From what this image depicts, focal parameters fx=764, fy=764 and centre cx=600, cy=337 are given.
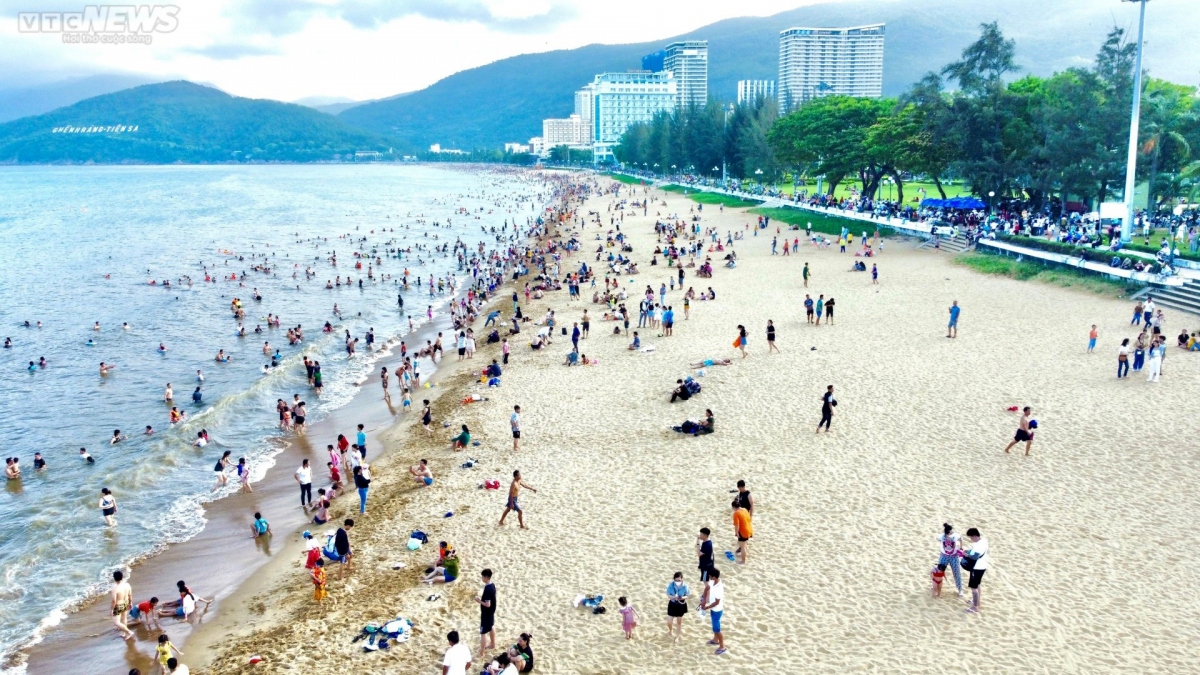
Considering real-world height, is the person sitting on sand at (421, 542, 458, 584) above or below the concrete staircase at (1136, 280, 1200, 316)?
below

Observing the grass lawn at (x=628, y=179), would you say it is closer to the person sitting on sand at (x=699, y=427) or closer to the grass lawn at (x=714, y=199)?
the grass lawn at (x=714, y=199)

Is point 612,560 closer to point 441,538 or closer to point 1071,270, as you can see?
point 441,538

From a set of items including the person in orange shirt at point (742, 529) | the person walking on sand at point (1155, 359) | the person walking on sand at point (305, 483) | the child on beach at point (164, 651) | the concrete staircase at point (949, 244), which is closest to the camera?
the child on beach at point (164, 651)

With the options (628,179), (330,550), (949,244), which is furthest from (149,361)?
(628,179)

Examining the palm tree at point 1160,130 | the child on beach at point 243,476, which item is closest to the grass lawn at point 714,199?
the palm tree at point 1160,130

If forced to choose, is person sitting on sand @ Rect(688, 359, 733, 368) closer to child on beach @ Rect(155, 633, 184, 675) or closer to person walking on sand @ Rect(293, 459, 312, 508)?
person walking on sand @ Rect(293, 459, 312, 508)

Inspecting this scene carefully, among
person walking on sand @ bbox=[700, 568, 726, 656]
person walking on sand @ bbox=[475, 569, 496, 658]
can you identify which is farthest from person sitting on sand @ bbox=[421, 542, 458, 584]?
person walking on sand @ bbox=[700, 568, 726, 656]

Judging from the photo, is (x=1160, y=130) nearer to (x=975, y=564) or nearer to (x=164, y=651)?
(x=975, y=564)
